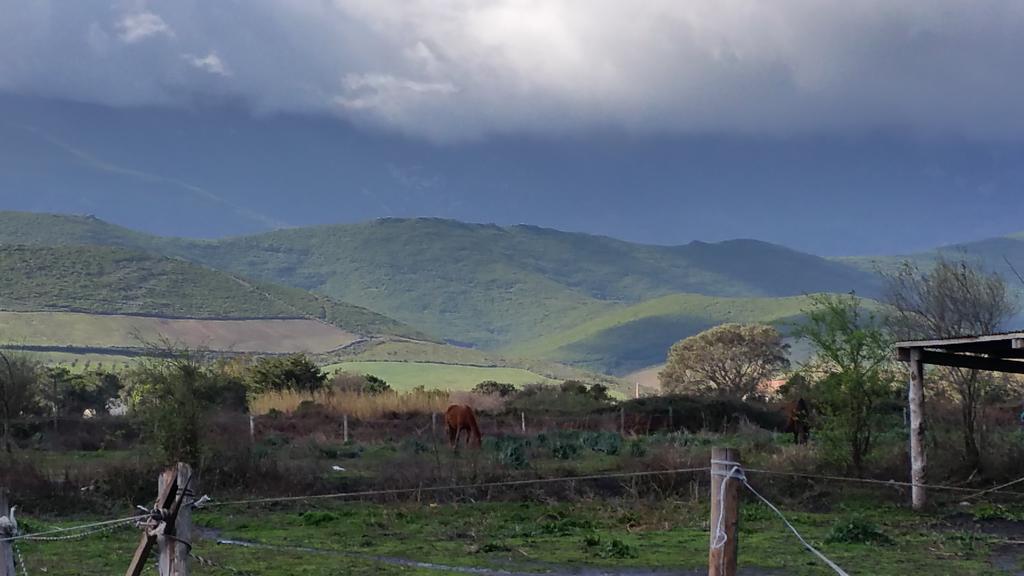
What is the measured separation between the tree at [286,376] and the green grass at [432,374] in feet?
163

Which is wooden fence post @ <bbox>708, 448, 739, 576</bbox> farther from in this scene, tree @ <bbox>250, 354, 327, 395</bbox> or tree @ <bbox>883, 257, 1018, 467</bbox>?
tree @ <bbox>250, 354, 327, 395</bbox>

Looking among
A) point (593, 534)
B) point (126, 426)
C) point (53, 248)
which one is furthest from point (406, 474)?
point (53, 248)

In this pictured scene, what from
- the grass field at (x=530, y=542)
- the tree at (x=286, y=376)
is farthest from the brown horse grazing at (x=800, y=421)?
the tree at (x=286, y=376)

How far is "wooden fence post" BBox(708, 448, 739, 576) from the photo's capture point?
8766 millimetres

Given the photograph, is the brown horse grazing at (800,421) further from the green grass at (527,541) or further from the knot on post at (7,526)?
the knot on post at (7,526)

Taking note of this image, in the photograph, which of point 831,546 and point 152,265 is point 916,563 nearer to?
point 831,546

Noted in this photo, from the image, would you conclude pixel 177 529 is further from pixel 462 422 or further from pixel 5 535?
pixel 462 422

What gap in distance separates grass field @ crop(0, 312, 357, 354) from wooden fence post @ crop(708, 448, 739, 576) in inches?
4922

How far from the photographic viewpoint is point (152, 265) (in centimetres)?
19462

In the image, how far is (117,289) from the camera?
173000 mm

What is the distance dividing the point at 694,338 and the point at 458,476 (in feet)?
223

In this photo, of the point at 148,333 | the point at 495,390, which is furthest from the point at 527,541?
the point at 148,333

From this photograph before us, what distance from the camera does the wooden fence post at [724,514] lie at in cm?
877

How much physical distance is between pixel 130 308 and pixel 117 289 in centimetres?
1022
